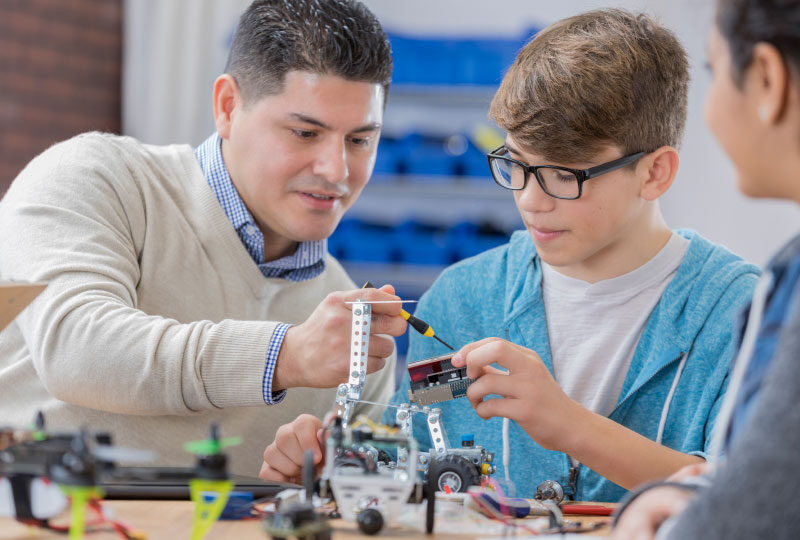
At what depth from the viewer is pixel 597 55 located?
157 centimetres

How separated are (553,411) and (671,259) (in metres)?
0.53

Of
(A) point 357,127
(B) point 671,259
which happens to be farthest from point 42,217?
(B) point 671,259

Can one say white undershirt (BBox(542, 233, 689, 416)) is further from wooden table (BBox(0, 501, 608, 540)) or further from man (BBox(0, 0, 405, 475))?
wooden table (BBox(0, 501, 608, 540))

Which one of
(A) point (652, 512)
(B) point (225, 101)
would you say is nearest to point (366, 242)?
(B) point (225, 101)

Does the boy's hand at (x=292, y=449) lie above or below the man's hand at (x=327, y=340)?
below

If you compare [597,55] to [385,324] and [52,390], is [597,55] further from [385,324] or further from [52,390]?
[52,390]

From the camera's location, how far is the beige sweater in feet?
4.60

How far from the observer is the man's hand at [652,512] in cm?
89

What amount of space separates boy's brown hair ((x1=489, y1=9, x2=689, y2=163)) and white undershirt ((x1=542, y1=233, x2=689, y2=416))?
260mm

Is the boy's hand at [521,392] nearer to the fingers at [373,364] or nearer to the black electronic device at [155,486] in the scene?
the fingers at [373,364]

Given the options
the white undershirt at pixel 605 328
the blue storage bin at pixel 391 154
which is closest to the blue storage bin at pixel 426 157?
the blue storage bin at pixel 391 154

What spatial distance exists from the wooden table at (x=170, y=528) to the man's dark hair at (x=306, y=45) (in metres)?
0.98

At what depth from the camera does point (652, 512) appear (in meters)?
0.90

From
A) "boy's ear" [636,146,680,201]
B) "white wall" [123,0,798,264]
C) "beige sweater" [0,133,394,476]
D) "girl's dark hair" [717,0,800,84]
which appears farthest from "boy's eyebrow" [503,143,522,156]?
"white wall" [123,0,798,264]
